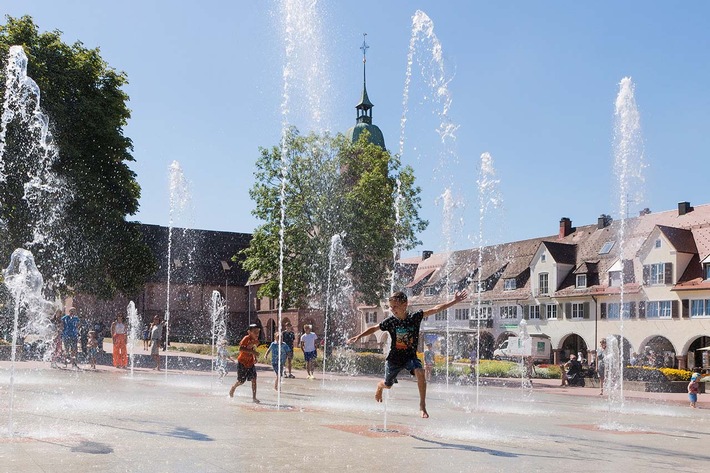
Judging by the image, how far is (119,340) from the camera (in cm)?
2734

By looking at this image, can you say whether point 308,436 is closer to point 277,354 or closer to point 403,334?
point 403,334

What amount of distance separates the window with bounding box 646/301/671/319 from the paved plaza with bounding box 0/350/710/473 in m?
35.5

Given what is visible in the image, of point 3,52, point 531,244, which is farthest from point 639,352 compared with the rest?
point 3,52

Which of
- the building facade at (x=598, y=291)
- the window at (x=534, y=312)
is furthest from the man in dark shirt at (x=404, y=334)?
the window at (x=534, y=312)

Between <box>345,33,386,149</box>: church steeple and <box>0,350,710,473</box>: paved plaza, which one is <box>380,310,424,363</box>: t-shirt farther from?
<box>345,33,386,149</box>: church steeple

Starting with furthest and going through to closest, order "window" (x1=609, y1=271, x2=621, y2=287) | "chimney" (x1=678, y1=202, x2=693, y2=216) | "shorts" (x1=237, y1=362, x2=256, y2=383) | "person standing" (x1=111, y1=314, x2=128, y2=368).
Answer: "chimney" (x1=678, y1=202, x2=693, y2=216)
"window" (x1=609, y1=271, x2=621, y2=287)
"person standing" (x1=111, y1=314, x2=128, y2=368)
"shorts" (x1=237, y1=362, x2=256, y2=383)

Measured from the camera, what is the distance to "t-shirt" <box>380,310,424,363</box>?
955 centimetres

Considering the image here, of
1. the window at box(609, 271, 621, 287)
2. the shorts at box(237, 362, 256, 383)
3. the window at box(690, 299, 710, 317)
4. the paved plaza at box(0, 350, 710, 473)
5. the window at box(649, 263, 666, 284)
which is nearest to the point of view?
the paved plaza at box(0, 350, 710, 473)

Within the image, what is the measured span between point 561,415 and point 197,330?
6932cm

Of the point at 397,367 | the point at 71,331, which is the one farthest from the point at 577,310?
the point at 397,367

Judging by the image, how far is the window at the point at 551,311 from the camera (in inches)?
2339

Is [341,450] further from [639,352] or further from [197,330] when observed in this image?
[197,330]

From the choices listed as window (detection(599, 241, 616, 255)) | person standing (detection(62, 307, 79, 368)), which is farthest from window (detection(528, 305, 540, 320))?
person standing (detection(62, 307, 79, 368))

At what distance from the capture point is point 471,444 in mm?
9359
